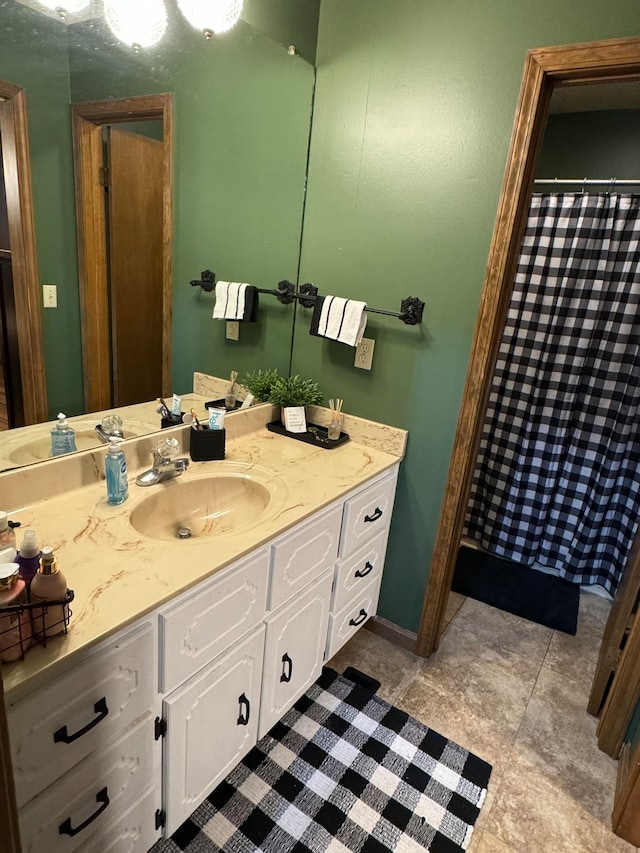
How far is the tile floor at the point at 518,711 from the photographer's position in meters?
1.46

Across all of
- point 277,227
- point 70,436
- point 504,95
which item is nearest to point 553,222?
point 504,95

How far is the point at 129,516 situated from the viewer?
126 cm

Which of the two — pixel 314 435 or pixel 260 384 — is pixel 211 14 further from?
pixel 314 435

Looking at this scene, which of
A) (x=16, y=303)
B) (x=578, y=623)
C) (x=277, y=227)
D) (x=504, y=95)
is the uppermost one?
(x=504, y=95)

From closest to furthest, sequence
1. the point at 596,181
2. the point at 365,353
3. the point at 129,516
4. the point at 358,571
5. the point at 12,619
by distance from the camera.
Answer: the point at 12,619, the point at 129,516, the point at 358,571, the point at 365,353, the point at 596,181

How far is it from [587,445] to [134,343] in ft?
7.54

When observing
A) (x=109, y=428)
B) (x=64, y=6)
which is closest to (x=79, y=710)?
(x=109, y=428)

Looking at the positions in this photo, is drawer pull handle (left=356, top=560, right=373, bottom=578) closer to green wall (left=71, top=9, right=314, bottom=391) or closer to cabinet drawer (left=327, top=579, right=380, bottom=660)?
cabinet drawer (left=327, top=579, right=380, bottom=660)

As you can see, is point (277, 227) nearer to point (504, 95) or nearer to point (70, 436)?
point (504, 95)

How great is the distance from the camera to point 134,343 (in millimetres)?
1540

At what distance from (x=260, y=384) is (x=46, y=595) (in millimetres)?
1320

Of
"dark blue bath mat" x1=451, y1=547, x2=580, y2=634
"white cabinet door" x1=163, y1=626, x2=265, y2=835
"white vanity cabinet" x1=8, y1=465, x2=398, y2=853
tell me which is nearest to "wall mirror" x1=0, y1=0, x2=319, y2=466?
"white vanity cabinet" x1=8, y1=465, x2=398, y2=853

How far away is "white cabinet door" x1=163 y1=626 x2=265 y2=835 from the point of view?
3.71 ft

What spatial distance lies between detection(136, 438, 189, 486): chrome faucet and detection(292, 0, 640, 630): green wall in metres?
0.79
